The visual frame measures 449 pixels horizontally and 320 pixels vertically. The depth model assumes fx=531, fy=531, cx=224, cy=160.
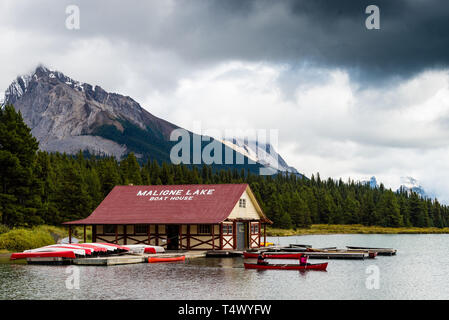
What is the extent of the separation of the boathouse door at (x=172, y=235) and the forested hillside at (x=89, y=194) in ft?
48.4

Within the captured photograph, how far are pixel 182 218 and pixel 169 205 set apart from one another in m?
3.51

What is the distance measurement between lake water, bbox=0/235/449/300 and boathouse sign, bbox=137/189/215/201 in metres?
14.2

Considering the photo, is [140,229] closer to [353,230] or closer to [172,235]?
[172,235]

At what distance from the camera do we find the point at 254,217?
2258 inches

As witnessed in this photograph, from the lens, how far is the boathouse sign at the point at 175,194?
5584 centimetres

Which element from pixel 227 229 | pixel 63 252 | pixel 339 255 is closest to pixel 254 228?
→ pixel 227 229

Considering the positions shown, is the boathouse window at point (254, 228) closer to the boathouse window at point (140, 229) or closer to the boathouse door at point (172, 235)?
the boathouse door at point (172, 235)

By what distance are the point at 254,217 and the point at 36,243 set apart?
22250mm

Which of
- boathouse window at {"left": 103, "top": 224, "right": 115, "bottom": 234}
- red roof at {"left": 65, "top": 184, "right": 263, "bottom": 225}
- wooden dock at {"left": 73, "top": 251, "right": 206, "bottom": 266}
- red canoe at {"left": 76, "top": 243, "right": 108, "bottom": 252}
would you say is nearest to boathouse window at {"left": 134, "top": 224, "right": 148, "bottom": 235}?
red roof at {"left": 65, "top": 184, "right": 263, "bottom": 225}

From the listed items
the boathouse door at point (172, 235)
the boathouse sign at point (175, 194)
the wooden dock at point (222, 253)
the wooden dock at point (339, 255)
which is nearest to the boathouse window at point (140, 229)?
the boathouse door at point (172, 235)

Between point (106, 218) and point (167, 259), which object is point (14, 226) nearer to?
point (106, 218)

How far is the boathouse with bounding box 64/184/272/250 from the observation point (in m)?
52.0

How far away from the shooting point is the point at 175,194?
56.7 metres
